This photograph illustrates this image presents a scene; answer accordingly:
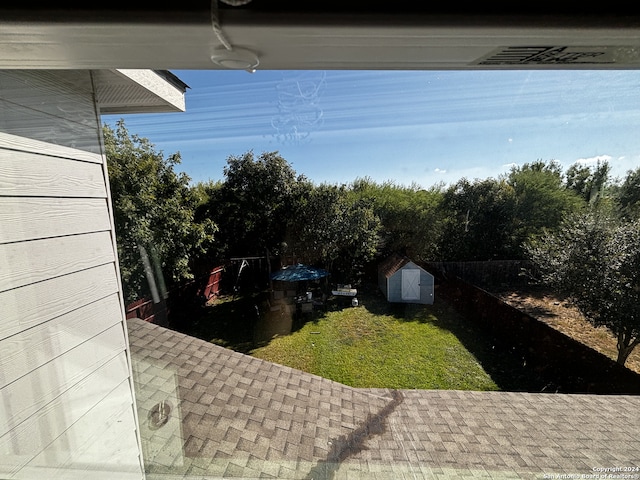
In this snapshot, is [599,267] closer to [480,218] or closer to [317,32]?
[480,218]

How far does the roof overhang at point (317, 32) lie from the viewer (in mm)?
185

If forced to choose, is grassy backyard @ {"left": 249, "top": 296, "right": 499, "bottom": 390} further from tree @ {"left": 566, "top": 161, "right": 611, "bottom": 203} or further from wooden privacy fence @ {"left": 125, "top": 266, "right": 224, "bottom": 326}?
tree @ {"left": 566, "top": 161, "right": 611, "bottom": 203}

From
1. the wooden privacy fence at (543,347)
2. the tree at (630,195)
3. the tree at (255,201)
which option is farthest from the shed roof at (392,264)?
the tree at (630,195)

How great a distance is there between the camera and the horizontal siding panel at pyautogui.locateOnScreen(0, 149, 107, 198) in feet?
1.30

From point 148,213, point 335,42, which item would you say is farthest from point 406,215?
point 335,42

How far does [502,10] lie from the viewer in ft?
0.62

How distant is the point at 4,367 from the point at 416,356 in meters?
2.46

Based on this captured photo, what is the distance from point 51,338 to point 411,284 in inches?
111

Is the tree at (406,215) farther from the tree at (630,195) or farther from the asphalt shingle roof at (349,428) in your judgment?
the asphalt shingle roof at (349,428)

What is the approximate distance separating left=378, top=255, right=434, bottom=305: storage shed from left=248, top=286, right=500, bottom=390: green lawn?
0.10 meters

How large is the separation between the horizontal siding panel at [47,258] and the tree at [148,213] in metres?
0.49

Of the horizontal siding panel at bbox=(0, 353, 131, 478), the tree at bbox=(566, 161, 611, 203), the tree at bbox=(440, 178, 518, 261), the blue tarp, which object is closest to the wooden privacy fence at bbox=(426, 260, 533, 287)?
the tree at bbox=(440, 178, 518, 261)

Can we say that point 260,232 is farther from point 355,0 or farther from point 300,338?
point 355,0

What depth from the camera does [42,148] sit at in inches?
17.3
